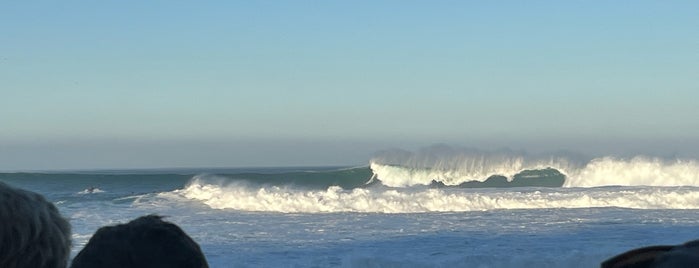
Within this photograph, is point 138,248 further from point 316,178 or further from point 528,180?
point 316,178

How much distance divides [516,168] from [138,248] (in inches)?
1123

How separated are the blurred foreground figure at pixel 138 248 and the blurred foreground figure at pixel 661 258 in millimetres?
590

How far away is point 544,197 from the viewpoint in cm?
1978

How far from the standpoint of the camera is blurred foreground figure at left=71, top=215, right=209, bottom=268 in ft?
4.17

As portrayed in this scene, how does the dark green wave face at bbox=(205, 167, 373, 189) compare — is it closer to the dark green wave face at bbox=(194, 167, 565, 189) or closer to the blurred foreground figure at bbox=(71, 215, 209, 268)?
the dark green wave face at bbox=(194, 167, 565, 189)

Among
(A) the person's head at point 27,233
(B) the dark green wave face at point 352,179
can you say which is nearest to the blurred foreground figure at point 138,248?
(A) the person's head at point 27,233

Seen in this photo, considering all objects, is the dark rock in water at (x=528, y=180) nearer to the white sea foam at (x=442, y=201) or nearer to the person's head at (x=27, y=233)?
the white sea foam at (x=442, y=201)

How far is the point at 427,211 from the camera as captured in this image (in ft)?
58.7

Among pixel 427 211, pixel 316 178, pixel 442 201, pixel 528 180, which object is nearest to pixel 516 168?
pixel 528 180

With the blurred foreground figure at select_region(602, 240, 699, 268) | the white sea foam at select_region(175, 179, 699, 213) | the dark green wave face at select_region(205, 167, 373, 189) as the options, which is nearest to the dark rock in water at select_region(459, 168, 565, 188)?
the dark green wave face at select_region(205, 167, 373, 189)

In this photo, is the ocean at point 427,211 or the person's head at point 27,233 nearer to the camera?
the person's head at point 27,233

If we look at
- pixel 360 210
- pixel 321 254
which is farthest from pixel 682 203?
pixel 321 254

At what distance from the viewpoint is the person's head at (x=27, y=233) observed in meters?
1.29

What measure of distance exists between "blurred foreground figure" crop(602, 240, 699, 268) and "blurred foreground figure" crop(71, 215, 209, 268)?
23.2 inches
